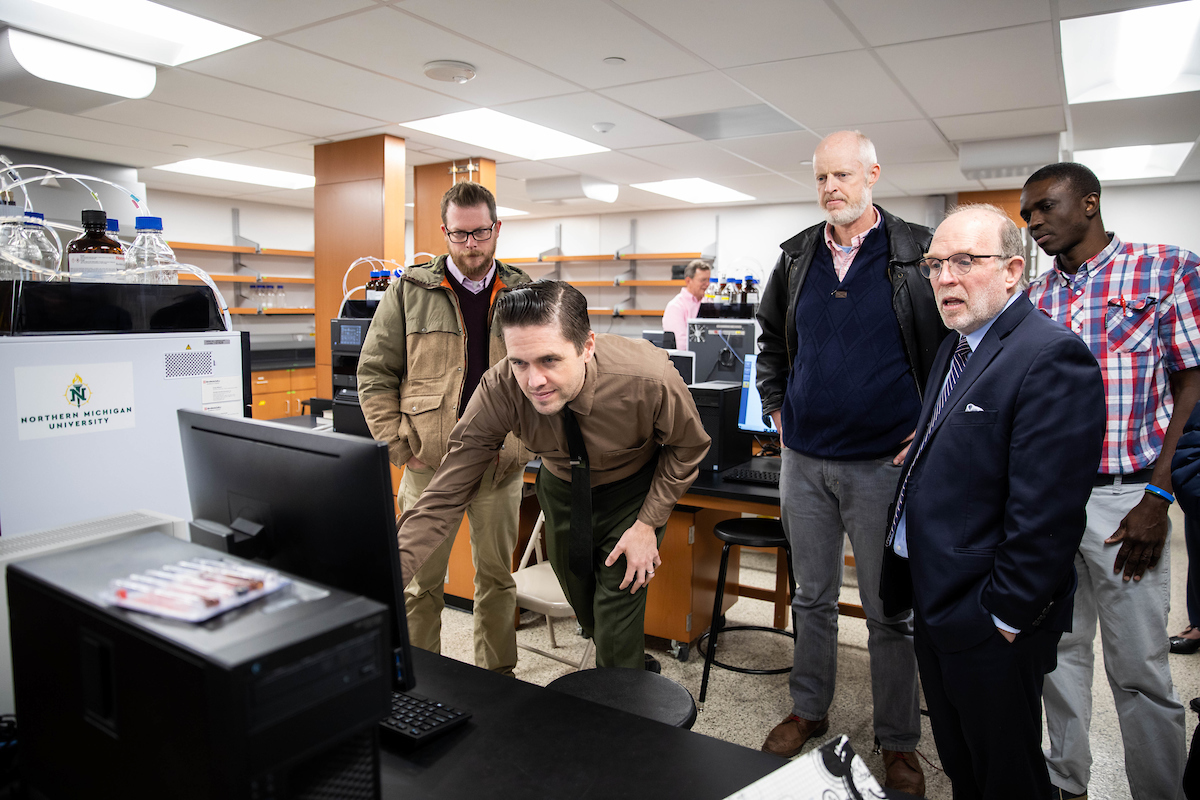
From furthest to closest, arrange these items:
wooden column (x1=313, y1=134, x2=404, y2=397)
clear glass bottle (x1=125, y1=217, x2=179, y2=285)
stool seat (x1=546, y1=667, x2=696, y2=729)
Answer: wooden column (x1=313, y1=134, x2=404, y2=397) → clear glass bottle (x1=125, y1=217, x2=179, y2=285) → stool seat (x1=546, y1=667, x2=696, y2=729)

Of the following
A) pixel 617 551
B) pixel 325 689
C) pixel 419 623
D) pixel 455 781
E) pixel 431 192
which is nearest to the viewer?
pixel 325 689

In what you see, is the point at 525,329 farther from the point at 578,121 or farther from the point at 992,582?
the point at 578,121

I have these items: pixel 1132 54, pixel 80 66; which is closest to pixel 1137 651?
pixel 1132 54

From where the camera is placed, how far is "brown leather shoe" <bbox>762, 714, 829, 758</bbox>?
2.14m

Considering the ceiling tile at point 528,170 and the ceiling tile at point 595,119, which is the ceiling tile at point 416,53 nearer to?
the ceiling tile at point 595,119

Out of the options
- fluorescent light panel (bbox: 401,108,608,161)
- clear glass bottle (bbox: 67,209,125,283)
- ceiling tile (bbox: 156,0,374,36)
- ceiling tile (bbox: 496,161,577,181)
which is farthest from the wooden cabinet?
clear glass bottle (bbox: 67,209,125,283)

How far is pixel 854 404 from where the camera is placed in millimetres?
1944

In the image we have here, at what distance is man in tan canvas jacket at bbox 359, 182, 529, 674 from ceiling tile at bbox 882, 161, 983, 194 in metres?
4.50

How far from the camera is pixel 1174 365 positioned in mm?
1774

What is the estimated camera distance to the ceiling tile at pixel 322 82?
3398mm

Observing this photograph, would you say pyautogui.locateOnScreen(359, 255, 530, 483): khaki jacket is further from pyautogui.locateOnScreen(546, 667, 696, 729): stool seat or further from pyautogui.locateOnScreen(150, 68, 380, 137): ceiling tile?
pyautogui.locateOnScreen(150, 68, 380, 137): ceiling tile

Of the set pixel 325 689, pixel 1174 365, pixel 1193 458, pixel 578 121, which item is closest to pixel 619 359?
pixel 325 689

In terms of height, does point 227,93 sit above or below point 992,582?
above

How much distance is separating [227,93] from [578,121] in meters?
1.97
